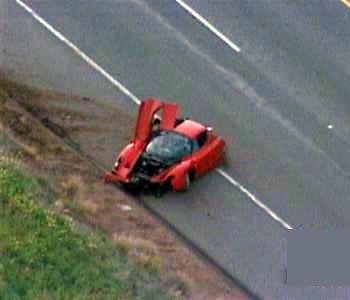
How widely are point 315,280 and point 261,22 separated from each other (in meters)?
10.6

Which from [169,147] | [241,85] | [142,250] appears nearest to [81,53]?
[241,85]

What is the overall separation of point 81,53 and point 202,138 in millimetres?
5149

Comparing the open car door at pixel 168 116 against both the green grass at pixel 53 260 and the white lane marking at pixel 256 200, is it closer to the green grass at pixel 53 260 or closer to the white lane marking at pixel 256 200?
the white lane marking at pixel 256 200

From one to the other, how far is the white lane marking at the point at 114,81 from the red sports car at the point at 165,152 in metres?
0.84

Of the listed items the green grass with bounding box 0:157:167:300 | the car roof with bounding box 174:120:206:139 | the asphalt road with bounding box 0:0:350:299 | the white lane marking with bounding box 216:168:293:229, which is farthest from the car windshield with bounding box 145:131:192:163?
the green grass with bounding box 0:157:167:300

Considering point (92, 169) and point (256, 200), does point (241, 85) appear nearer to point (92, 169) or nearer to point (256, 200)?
point (256, 200)

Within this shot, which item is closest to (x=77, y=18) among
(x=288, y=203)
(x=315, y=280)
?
(x=288, y=203)

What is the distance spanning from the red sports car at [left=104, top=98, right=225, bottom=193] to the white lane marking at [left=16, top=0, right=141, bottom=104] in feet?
5.58

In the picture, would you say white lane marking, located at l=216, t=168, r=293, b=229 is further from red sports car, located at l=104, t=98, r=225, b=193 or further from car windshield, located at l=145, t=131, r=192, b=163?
car windshield, located at l=145, t=131, r=192, b=163

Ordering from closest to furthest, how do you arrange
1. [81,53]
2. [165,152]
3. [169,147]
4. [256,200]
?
[256,200]
[165,152]
[169,147]
[81,53]

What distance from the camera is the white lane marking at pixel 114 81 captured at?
30422 mm

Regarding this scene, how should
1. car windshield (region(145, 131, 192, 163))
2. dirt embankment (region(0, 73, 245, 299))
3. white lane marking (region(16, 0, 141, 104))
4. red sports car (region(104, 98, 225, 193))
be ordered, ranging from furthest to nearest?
white lane marking (region(16, 0, 141, 104)) < car windshield (region(145, 131, 192, 163)) < red sports car (region(104, 98, 225, 193)) < dirt embankment (region(0, 73, 245, 299))

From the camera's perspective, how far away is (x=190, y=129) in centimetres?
3133

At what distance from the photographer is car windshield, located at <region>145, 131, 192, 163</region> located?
101 ft
